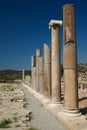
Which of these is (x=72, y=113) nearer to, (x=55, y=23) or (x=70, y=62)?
(x=70, y=62)

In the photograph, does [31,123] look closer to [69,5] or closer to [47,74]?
[69,5]

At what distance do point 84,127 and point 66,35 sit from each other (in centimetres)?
435

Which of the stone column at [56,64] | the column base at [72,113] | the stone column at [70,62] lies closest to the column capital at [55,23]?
the stone column at [56,64]

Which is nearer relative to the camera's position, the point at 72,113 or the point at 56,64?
the point at 72,113

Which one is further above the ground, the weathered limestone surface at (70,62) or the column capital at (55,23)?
the column capital at (55,23)

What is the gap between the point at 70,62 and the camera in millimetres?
11297

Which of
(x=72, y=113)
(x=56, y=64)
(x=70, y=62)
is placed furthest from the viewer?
(x=56, y=64)

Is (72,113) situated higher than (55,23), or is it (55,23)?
(55,23)

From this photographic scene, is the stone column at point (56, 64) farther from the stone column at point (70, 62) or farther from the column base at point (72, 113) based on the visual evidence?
the column base at point (72, 113)

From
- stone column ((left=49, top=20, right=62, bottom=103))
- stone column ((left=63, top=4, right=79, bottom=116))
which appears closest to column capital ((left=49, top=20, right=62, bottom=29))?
stone column ((left=49, top=20, right=62, bottom=103))

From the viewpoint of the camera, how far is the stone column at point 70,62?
438 inches

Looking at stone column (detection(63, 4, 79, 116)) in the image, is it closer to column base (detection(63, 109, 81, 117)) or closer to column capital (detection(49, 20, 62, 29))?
column base (detection(63, 109, 81, 117))

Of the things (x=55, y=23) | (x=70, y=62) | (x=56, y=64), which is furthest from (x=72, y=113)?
(x=55, y=23)

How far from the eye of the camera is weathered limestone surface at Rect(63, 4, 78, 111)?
11.1m
